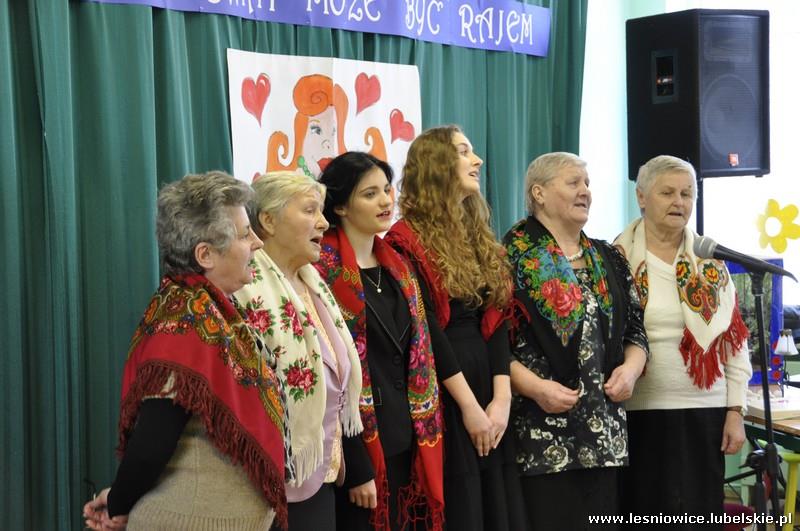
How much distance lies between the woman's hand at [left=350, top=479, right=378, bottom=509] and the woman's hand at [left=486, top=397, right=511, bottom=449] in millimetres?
466

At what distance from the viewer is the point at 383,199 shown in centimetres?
240

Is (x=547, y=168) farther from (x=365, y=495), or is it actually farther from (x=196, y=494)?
(x=196, y=494)

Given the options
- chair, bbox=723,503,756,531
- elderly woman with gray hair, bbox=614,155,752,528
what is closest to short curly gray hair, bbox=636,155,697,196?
elderly woman with gray hair, bbox=614,155,752,528

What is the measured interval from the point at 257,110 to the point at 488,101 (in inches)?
49.9

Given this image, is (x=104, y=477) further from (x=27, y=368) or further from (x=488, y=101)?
(x=488, y=101)

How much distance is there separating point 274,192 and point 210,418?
2.06ft

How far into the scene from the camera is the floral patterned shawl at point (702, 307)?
289 centimetres

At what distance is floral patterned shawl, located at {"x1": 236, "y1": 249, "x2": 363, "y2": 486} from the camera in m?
1.98

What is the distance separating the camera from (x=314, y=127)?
3.40m

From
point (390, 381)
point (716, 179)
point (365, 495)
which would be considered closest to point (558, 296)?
point (390, 381)

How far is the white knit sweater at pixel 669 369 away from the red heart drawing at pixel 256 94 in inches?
55.5

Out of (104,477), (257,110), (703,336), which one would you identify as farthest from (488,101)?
(104,477)

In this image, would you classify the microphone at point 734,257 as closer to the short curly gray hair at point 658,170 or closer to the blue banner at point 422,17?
the short curly gray hair at point 658,170

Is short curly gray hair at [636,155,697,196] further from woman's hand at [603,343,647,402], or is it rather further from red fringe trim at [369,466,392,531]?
red fringe trim at [369,466,392,531]
